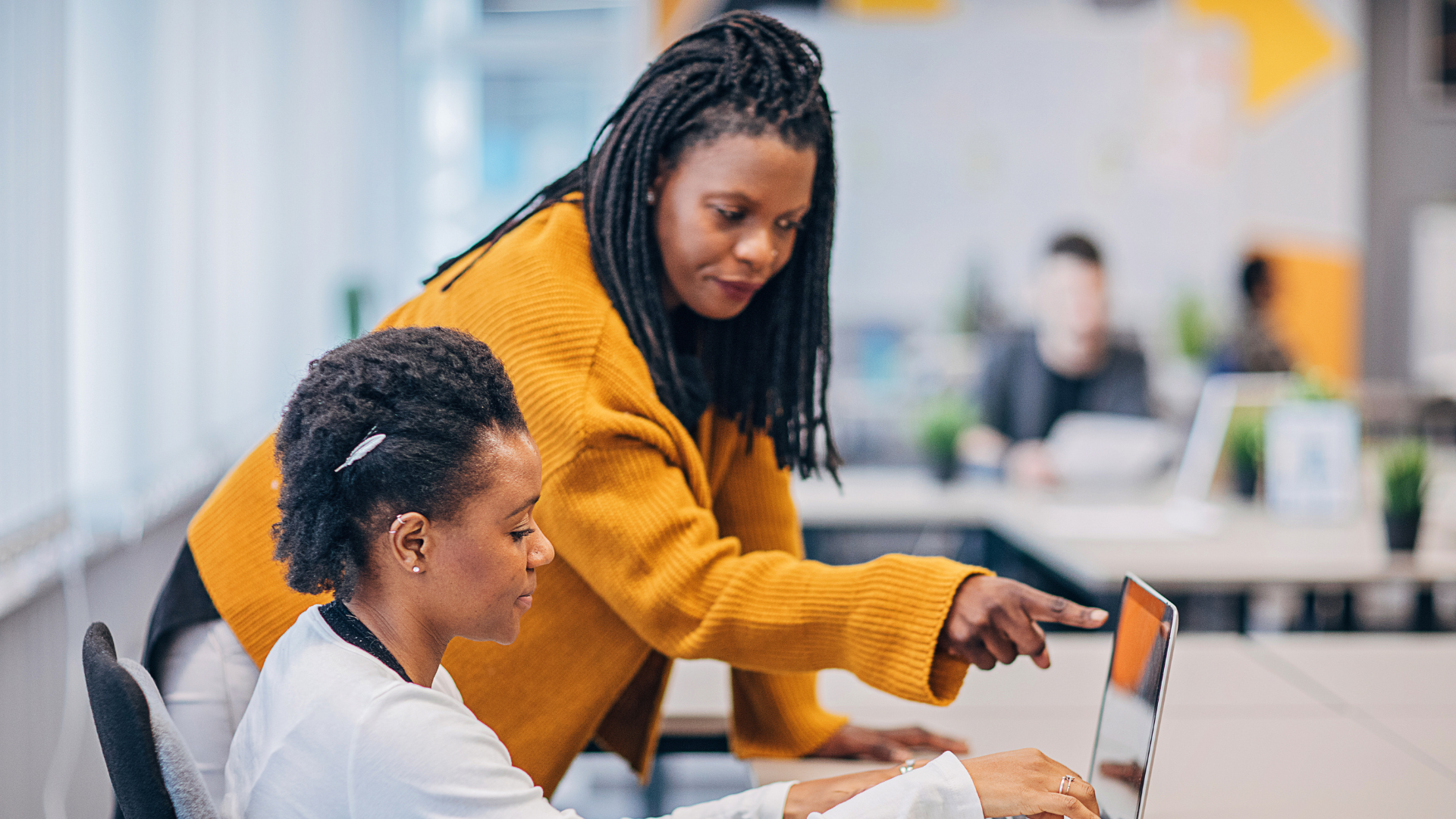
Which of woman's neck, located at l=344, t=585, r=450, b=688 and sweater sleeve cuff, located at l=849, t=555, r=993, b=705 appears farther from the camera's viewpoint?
sweater sleeve cuff, located at l=849, t=555, r=993, b=705

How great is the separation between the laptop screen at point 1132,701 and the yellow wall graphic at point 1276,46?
18.9 feet

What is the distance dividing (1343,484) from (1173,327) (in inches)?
121

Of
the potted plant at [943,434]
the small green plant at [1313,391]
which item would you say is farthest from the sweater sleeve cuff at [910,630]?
the potted plant at [943,434]

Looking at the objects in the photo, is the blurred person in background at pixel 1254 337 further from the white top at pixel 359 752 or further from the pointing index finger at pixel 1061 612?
the white top at pixel 359 752

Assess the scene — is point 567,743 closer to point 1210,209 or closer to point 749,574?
point 749,574

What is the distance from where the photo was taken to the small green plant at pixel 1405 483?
8.06 ft

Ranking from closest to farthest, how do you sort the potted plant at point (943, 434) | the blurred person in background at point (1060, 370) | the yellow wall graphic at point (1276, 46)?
the potted plant at point (943, 434)
the blurred person in background at point (1060, 370)
the yellow wall graphic at point (1276, 46)

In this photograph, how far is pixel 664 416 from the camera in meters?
1.04

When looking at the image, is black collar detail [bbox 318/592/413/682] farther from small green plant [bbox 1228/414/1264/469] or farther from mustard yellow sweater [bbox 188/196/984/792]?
small green plant [bbox 1228/414/1264/469]

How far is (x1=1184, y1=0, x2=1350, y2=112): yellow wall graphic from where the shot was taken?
6.06 metres

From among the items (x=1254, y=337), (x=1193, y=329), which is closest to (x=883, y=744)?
(x=1254, y=337)

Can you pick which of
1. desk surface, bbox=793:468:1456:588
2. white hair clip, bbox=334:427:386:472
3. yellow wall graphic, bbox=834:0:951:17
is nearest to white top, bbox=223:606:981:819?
white hair clip, bbox=334:427:386:472

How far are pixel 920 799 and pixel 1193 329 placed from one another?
5.47 meters

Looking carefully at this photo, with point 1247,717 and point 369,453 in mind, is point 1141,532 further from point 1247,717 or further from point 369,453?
point 369,453
